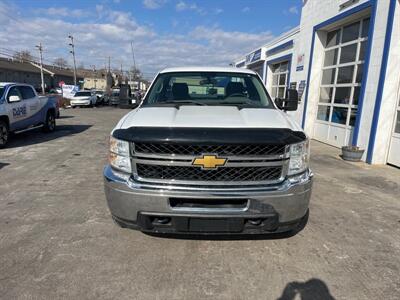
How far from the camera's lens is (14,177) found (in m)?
5.89

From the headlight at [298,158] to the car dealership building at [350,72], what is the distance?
5.69 m

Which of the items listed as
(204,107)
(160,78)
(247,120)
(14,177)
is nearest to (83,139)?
(14,177)

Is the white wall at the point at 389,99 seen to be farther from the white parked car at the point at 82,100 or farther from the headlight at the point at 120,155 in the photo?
the white parked car at the point at 82,100

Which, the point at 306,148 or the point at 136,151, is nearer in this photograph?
the point at 136,151

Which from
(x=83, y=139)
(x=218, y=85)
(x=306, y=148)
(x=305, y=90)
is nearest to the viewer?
(x=306, y=148)

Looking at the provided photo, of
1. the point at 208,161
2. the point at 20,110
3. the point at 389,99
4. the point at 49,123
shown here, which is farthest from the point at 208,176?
the point at 49,123

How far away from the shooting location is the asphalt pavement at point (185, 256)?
262 cm

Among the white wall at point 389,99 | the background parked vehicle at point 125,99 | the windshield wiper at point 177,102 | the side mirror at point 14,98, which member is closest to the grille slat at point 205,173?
the windshield wiper at point 177,102

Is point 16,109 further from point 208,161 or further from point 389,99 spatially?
point 389,99

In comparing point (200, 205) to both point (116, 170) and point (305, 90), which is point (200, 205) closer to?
point (116, 170)

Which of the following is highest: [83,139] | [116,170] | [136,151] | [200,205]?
[136,151]

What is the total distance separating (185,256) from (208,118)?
140cm

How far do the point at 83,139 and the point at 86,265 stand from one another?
8.32 meters

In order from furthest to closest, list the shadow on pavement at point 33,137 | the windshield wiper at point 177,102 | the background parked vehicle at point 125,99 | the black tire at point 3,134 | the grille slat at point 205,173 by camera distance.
Result: 1. the shadow on pavement at point 33,137
2. the black tire at point 3,134
3. the background parked vehicle at point 125,99
4. the windshield wiper at point 177,102
5. the grille slat at point 205,173
